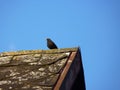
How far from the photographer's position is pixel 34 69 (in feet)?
13.1

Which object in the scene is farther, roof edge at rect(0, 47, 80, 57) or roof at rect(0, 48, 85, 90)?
roof edge at rect(0, 47, 80, 57)

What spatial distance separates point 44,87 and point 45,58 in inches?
38.4

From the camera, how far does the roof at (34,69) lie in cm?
355

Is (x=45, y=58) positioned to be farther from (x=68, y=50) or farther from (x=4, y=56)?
(x=4, y=56)

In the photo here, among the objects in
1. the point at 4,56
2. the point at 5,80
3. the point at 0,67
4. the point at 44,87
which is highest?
the point at 4,56

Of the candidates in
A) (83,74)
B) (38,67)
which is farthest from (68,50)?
(83,74)

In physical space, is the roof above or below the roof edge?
below

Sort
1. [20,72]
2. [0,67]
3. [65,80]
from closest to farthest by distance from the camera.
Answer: [65,80], [20,72], [0,67]

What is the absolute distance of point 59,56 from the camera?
430 cm

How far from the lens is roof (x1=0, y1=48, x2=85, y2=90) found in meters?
3.55

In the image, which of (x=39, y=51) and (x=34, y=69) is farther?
(x=39, y=51)

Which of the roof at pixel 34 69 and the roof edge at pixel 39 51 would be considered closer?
the roof at pixel 34 69

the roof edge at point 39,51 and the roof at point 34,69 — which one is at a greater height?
the roof edge at point 39,51

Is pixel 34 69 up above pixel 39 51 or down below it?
below
